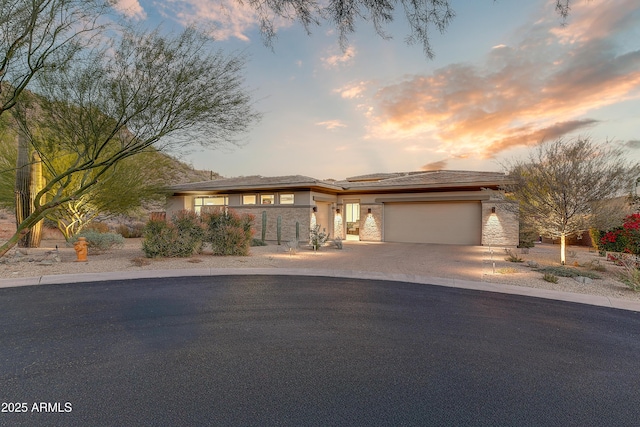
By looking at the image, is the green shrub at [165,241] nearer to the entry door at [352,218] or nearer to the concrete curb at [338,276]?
the concrete curb at [338,276]

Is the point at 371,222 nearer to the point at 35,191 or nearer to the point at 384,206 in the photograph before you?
the point at 384,206

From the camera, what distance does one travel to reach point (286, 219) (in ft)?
66.1

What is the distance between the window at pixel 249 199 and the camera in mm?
21438

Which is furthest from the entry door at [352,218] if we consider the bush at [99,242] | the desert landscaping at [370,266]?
the bush at [99,242]

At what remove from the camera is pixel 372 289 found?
758 cm

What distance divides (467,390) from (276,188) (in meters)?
17.7

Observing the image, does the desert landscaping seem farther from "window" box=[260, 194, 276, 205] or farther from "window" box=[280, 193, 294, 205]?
"window" box=[260, 194, 276, 205]

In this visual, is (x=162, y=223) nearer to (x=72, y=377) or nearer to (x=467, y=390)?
(x=72, y=377)

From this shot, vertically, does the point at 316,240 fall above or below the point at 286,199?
below

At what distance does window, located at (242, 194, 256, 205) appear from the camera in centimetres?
2144

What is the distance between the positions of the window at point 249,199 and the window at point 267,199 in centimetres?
66

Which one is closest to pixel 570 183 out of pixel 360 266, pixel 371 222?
pixel 360 266

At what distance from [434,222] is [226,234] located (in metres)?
12.7

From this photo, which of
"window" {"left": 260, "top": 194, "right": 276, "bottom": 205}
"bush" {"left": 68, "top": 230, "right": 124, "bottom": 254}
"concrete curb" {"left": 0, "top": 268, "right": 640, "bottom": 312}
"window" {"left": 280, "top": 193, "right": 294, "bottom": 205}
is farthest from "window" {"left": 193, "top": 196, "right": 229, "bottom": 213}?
"concrete curb" {"left": 0, "top": 268, "right": 640, "bottom": 312}
